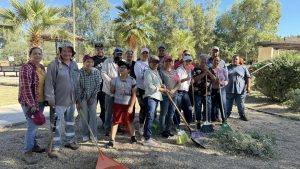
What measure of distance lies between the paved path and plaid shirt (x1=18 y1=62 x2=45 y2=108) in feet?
9.51

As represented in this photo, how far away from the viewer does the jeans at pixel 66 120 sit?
443 cm

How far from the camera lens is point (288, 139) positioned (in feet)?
19.6

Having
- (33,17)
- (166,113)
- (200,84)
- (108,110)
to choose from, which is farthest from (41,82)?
(33,17)

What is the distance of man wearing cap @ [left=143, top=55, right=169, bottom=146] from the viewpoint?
16.7ft

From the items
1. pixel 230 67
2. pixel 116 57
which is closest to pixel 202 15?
pixel 230 67

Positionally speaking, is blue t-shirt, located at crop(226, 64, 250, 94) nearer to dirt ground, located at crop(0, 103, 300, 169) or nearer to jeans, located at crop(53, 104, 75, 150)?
dirt ground, located at crop(0, 103, 300, 169)

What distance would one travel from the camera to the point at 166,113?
221 inches

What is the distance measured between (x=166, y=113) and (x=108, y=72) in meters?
1.35

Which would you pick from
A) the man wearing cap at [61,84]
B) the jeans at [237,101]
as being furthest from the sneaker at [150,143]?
the jeans at [237,101]

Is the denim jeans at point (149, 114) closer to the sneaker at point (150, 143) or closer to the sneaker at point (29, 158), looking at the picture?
the sneaker at point (150, 143)

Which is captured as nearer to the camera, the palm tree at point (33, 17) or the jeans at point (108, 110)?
the jeans at point (108, 110)

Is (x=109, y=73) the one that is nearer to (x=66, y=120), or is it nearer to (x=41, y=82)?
(x=66, y=120)

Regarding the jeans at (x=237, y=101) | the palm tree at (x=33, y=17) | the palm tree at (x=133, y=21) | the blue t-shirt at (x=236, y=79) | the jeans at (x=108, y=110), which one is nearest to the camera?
the jeans at (x=108, y=110)

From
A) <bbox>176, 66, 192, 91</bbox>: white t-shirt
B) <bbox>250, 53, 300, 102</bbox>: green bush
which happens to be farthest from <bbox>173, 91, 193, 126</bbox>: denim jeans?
<bbox>250, 53, 300, 102</bbox>: green bush
